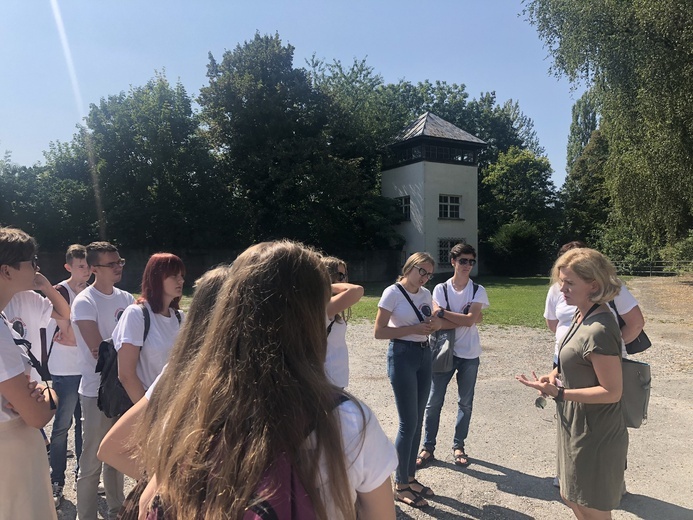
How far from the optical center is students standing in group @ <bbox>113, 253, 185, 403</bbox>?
294cm

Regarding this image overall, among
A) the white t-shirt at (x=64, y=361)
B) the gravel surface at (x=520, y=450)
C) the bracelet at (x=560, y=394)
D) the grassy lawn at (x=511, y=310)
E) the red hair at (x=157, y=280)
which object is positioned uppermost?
the red hair at (x=157, y=280)

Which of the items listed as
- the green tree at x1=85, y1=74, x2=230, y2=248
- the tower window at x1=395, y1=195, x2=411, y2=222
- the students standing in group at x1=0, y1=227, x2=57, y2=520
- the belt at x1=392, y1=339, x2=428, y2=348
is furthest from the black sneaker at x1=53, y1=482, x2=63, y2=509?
the tower window at x1=395, y1=195, x2=411, y2=222

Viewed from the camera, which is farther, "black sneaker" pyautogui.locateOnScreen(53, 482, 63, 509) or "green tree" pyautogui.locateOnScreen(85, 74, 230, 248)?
"green tree" pyautogui.locateOnScreen(85, 74, 230, 248)

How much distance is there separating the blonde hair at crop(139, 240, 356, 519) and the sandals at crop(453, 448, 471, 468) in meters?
3.78

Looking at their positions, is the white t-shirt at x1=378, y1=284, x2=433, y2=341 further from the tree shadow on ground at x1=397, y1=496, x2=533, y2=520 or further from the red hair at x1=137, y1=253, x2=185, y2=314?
the red hair at x1=137, y1=253, x2=185, y2=314

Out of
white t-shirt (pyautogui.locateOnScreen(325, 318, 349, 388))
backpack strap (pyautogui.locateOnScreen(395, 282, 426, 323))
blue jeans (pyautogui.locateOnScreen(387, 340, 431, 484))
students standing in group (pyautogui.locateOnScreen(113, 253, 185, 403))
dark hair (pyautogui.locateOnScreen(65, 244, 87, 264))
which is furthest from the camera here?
dark hair (pyautogui.locateOnScreen(65, 244, 87, 264))

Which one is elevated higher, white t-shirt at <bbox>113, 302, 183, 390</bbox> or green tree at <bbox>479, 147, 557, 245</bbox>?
green tree at <bbox>479, 147, 557, 245</bbox>

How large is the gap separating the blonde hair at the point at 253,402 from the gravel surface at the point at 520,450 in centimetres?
303

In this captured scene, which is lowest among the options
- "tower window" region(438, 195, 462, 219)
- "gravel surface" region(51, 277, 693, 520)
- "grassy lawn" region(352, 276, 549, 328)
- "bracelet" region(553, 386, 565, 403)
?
"gravel surface" region(51, 277, 693, 520)

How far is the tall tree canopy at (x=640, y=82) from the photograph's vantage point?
13516 millimetres

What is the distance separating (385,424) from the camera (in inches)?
220

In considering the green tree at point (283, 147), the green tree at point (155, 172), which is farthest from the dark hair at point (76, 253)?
the green tree at point (155, 172)

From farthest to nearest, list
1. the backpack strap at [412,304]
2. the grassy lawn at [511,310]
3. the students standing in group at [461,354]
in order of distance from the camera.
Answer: the grassy lawn at [511,310]
the students standing in group at [461,354]
the backpack strap at [412,304]

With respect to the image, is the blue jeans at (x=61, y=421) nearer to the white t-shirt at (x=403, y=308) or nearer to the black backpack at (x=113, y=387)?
the black backpack at (x=113, y=387)
